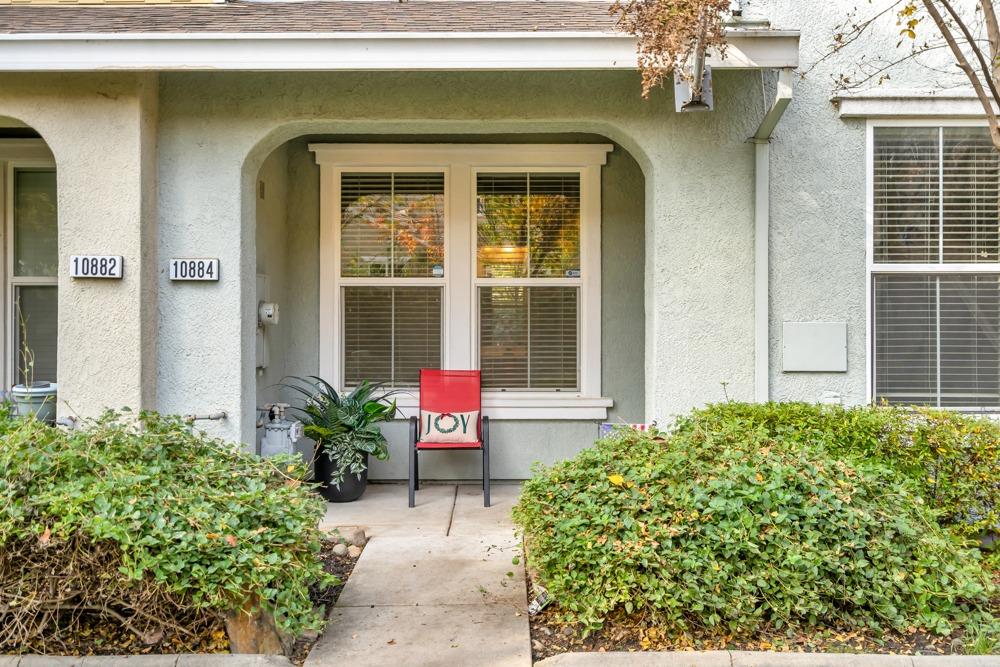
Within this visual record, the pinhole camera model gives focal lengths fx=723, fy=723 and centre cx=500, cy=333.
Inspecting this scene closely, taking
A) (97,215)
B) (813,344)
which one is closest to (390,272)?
(97,215)

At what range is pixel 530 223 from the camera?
614cm

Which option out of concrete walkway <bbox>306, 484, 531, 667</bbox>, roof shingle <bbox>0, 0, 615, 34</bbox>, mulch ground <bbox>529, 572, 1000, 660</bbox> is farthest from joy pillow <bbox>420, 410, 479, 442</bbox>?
roof shingle <bbox>0, 0, 615, 34</bbox>

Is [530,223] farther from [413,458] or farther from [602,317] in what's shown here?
[413,458]

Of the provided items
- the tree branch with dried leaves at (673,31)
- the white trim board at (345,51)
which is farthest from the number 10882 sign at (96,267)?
the tree branch with dried leaves at (673,31)

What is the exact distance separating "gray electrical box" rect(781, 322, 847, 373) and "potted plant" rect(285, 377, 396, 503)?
296 centimetres

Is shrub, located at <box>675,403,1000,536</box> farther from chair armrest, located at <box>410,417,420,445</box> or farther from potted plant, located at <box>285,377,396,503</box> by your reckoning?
potted plant, located at <box>285,377,396,503</box>

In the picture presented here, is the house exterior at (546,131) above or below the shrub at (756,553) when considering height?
above

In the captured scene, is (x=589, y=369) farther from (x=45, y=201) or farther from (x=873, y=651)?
(x=45, y=201)

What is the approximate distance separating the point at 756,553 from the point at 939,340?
2922 mm

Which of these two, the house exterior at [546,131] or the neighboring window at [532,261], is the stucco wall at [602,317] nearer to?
the neighboring window at [532,261]

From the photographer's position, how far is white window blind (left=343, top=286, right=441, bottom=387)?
6.18 meters

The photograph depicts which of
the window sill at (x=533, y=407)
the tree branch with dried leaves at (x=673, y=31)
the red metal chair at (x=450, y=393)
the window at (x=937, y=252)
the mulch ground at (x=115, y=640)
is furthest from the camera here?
the window sill at (x=533, y=407)

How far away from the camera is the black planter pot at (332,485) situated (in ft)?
18.2

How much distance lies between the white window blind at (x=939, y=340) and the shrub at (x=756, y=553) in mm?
1816
